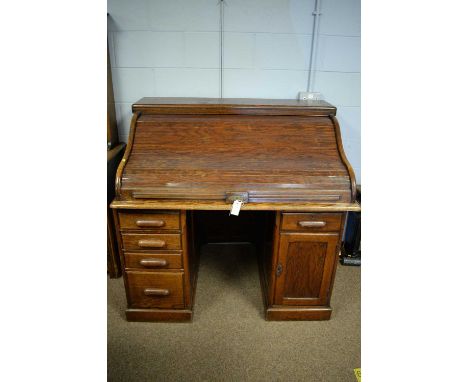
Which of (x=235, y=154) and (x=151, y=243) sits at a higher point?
(x=235, y=154)

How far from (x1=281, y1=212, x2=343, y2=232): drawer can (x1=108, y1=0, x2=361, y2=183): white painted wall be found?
41.1 inches

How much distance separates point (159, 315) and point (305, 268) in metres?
0.92

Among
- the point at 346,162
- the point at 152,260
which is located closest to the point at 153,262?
the point at 152,260

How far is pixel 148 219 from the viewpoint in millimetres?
1547

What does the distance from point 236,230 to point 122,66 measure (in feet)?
A: 5.08

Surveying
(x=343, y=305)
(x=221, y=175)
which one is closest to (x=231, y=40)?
(x=221, y=175)

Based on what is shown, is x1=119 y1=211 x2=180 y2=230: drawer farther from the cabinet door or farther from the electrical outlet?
the electrical outlet

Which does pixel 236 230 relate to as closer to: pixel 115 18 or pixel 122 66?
pixel 122 66

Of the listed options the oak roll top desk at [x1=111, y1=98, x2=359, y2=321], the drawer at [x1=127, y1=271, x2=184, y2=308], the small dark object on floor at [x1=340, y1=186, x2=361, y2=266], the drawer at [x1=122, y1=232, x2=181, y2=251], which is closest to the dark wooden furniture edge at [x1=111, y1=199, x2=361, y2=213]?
the oak roll top desk at [x1=111, y1=98, x2=359, y2=321]

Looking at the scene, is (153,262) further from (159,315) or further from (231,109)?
(231,109)

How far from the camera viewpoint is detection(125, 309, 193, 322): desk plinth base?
1.79m

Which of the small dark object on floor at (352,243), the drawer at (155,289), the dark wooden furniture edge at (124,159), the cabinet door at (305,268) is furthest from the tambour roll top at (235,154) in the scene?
the small dark object on floor at (352,243)

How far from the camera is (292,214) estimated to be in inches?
61.7

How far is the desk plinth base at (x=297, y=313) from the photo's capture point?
5.96 feet
